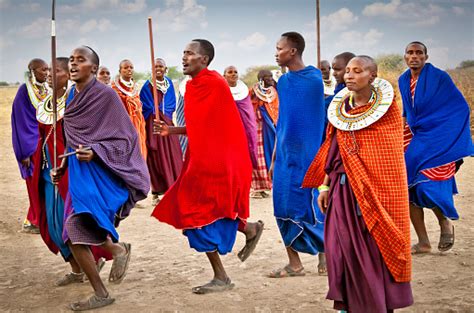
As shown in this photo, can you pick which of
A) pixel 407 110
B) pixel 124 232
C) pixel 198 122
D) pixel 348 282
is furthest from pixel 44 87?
pixel 348 282

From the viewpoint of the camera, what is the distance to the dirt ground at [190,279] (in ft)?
20.0

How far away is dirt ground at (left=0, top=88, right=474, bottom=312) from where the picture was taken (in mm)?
6090

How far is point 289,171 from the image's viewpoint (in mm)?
6820

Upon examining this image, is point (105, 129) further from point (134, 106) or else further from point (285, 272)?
point (134, 106)

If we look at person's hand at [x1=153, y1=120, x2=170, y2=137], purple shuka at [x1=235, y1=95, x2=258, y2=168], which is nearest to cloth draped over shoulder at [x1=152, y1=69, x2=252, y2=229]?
person's hand at [x1=153, y1=120, x2=170, y2=137]

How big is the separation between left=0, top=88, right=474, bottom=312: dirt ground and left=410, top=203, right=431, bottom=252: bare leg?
0.43ft

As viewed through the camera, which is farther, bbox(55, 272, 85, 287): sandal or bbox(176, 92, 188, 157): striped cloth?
bbox(176, 92, 188, 157): striped cloth

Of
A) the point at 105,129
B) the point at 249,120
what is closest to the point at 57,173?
the point at 105,129

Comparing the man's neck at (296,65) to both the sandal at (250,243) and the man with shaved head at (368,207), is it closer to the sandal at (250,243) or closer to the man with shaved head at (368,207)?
the sandal at (250,243)

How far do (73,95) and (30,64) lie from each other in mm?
2625

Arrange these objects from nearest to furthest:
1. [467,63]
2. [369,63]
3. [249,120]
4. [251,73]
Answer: [369,63], [249,120], [467,63], [251,73]

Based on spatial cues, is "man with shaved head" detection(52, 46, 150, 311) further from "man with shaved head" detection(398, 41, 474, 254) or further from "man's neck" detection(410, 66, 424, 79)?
"man's neck" detection(410, 66, 424, 79)

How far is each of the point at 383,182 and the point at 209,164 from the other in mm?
1834

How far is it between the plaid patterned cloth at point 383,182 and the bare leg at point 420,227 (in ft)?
8.93
